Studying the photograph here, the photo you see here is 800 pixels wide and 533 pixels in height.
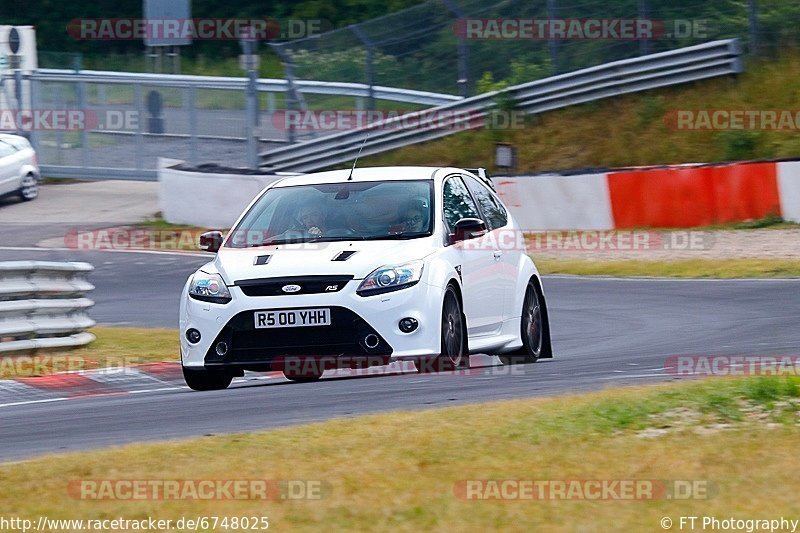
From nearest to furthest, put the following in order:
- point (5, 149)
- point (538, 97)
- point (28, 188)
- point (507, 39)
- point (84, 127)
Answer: point (507, 39) < point (538, 97) < point (5, 149) < point (28, 188) < point (84, 127)

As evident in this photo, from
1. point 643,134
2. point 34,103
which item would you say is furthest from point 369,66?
point 34,103

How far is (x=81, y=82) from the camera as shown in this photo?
30453mm

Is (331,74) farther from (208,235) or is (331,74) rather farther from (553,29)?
(208,235)

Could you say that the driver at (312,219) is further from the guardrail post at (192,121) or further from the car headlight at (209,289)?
the guardrail post at (192,121)

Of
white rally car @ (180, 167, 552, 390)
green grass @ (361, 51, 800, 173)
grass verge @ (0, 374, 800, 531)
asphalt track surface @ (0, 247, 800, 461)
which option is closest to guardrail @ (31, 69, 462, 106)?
green grass @ (361, 51, 800, 173)

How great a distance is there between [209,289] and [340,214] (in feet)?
3.54

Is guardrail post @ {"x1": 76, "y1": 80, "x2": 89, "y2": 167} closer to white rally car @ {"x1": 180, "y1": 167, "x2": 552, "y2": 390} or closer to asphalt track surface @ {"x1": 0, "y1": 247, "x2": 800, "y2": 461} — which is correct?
asphalt track surface @ {"x1": 0, "y1": 247, "x2": 800, "y2": 461}

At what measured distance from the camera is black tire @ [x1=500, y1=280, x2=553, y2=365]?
416 inches

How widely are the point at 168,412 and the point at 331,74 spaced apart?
19.6 meters

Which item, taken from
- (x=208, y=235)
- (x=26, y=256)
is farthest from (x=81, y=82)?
(x=208, y=235)

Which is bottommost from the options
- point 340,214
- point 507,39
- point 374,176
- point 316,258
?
point 316,258

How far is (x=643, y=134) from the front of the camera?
25734 mm

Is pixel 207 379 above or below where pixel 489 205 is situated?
below

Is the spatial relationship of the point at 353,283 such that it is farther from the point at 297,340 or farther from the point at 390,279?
the point at 297,340
